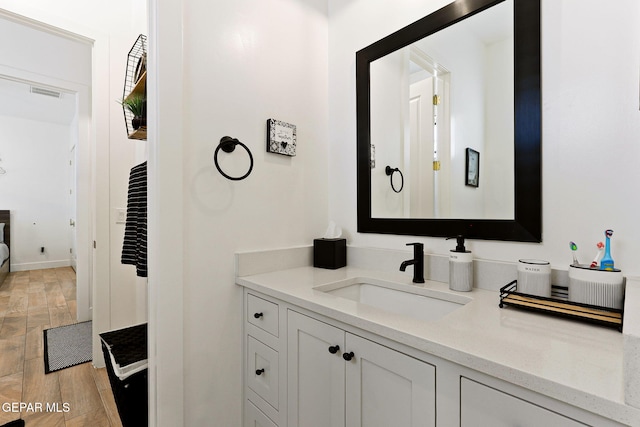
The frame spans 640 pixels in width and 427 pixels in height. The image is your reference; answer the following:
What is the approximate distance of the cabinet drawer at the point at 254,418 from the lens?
3.80ft

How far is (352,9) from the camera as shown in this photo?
5.30 feet

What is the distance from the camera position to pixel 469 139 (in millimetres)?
1216

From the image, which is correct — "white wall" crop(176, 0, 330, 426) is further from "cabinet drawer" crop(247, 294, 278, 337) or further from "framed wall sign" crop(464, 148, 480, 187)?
"framed wall sign" crop(464, 148, 480, 187)

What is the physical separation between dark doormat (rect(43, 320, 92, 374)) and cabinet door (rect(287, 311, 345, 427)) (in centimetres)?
210

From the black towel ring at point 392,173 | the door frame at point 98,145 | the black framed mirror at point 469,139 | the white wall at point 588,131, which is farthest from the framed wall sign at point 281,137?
the door frame at point 98,145

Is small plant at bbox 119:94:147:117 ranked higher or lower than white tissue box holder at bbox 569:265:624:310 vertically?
higher

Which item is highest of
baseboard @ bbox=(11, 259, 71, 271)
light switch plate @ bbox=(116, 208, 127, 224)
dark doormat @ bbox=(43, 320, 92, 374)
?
light switch plate @ bbox=(116, 208, 127, 224)

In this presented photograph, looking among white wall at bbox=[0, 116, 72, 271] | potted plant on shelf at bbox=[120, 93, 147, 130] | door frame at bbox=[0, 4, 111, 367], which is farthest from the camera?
white wall at bbox=[0, 116, 72, 271]

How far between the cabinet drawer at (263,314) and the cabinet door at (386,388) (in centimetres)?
36

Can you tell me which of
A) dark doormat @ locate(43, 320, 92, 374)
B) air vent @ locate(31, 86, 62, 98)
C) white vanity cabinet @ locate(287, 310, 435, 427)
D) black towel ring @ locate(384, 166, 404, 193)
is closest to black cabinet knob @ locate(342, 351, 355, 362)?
white vanity cabinet @ locate(287, 310, 435, 427)

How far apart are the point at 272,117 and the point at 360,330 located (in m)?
1.05

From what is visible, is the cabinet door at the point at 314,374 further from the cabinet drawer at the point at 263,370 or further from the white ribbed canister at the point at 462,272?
the white ribbed canister at the point at 462,272

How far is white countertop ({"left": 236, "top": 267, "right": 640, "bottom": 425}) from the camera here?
488 mm

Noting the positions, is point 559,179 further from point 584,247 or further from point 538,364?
point 538,364
